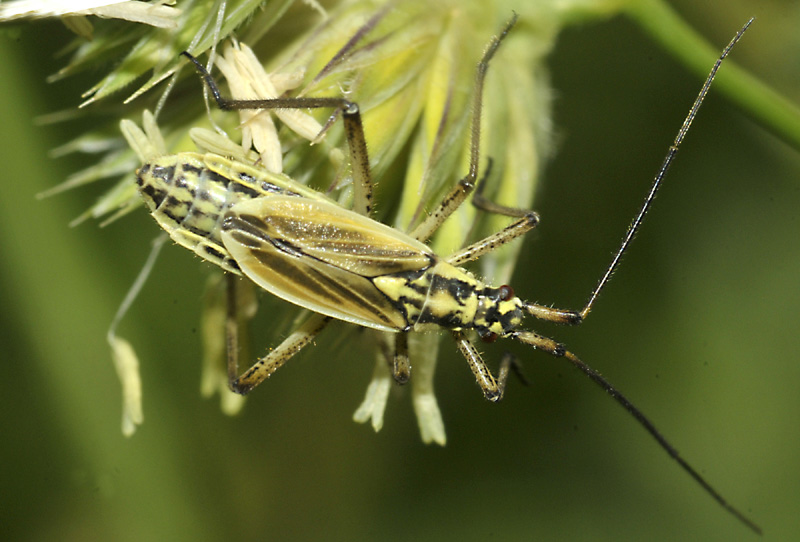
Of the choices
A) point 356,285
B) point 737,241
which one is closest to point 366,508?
point 356,285

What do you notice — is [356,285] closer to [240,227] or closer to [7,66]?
[240,227]

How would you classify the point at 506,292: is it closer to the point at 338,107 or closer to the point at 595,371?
the point at 595,371

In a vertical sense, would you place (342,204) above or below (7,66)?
below

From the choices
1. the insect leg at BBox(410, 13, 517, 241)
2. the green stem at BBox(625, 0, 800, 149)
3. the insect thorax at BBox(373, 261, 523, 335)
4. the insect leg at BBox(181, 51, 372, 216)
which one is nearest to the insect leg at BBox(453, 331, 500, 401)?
the insect thorax at BBox(373, 261, 523, 335)

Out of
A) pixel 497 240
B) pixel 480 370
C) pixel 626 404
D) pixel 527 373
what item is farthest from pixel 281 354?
pixel 626 404

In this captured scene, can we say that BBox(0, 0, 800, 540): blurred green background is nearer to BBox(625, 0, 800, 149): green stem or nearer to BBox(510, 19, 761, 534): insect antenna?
BBox(510, 19, 761, 534): insect antenna

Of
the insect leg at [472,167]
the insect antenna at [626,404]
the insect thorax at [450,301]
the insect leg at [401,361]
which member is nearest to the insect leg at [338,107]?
the insect leg at [472,167]
